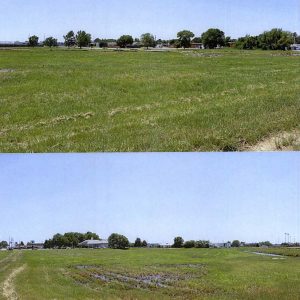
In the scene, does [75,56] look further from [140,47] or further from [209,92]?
[209,92]

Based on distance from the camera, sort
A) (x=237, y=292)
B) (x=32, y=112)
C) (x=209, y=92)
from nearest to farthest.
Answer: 1. (x=237, y=292)
2. (x=32, y=112)
3. (x=209, y=92)

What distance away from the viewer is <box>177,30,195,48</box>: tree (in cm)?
912

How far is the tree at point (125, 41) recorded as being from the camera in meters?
8.85

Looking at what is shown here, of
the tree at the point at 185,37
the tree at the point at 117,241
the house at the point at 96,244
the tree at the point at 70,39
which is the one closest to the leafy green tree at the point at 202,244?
the tree at the point at 117,241

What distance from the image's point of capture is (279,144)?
7.98 m

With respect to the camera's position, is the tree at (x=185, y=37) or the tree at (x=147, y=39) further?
the tree at (x=185, y=37)

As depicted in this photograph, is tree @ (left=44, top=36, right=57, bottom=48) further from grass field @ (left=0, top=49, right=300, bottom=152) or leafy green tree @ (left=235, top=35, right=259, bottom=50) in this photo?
leafy green tree @ (left=235, top=35, right=259, bottom=50)

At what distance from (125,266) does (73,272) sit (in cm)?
74

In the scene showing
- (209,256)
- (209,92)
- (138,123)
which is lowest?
(209,256)

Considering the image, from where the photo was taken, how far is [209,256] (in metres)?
8.21

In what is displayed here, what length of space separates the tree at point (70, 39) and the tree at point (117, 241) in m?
3.12

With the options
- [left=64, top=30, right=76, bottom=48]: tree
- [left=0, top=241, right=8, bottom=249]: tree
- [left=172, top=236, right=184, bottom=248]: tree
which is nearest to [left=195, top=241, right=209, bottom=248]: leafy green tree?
[left=172, top=236, right=184, bottom=248]: tree

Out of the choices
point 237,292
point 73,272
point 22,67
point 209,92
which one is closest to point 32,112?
point 22,67

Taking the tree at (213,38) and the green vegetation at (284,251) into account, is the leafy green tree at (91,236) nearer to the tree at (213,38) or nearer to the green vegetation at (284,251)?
the green vegetation at (284,251)
